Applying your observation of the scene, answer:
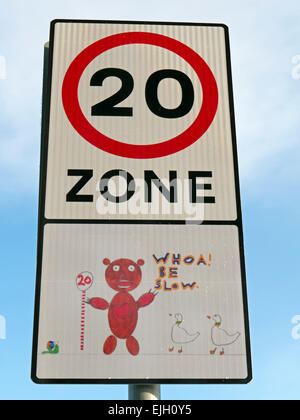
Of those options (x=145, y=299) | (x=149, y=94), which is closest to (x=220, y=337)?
(x=145, y=299)

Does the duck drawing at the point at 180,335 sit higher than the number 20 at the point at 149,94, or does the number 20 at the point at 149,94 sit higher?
the number 20 at the point at 149,94

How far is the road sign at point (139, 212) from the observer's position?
2.17 metres

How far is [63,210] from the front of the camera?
2385 mm

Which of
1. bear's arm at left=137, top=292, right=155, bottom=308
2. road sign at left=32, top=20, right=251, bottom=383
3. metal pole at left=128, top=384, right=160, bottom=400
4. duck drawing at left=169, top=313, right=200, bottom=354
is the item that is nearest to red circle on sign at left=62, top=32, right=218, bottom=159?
road sign at left=32, top=20, right=251, bottom=383

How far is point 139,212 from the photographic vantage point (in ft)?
7.86

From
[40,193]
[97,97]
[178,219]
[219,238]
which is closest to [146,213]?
[178,219]

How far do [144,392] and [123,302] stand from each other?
1.21 feet

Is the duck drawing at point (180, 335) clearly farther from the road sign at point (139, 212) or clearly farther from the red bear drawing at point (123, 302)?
the red bear drawing at point (123, 302)

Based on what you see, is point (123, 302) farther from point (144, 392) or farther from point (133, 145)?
point (133, 145)

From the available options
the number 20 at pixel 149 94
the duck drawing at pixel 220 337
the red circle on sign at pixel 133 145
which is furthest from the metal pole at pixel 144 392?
the number 20 at pixel 149 94

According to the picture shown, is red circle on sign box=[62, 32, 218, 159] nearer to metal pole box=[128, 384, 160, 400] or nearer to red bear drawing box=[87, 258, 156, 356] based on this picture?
red bear drawing box=[87, 258, 156, 356]
